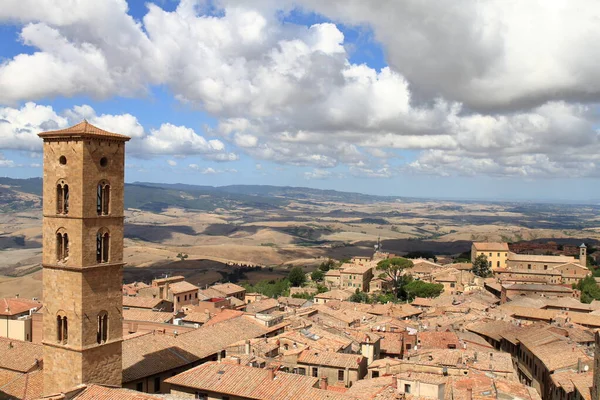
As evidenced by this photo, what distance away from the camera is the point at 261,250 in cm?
17325

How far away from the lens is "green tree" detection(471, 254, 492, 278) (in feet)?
345

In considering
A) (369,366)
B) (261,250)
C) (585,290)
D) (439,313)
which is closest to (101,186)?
(369,366)

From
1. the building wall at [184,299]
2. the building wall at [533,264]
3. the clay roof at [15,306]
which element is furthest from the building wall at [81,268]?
the building wall at [533,264]

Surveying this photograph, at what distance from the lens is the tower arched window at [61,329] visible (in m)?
27.0

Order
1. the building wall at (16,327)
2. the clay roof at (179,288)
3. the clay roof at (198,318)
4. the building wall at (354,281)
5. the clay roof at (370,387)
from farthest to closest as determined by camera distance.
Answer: the building wall at (354,281) → the clay roof at (179,288) → the clay roof at (198,318) → the building wall at (16,327) → the clay roof at (370,387)

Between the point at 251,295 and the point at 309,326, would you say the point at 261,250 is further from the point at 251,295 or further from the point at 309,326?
the point at 309,326

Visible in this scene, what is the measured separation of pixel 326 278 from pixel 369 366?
64792 mm

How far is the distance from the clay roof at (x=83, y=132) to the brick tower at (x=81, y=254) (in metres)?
0.04

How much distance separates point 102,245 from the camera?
27.3 meters

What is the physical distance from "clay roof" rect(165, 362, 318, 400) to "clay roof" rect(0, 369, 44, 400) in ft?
21.2

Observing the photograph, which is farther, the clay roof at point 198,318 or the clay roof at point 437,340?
the clay roof at point 198,318

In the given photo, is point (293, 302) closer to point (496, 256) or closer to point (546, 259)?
point (546, 259)

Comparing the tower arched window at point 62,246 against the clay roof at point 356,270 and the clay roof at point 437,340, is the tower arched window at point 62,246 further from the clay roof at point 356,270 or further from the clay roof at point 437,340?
the clay roof at point 356,270

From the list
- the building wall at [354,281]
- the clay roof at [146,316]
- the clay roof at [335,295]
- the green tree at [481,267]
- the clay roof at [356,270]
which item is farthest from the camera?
the green tree at [481,267]
